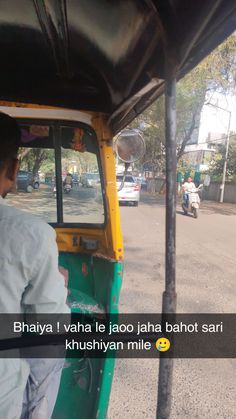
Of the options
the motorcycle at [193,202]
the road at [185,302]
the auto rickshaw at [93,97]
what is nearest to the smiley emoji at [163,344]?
the auto rickshaw at [93,97]

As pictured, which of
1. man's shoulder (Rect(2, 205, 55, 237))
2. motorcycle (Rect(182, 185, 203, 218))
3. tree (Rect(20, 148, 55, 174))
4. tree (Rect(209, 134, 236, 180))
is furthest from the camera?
tree (Rect(209, 134, 236, 180))

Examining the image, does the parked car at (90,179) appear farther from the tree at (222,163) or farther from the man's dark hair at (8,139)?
the tree at (222,163)

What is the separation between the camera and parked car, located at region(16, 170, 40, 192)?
258 centimetres

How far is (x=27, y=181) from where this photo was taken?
2.68 m

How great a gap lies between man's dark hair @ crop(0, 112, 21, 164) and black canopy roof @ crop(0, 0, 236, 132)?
530 millimetres

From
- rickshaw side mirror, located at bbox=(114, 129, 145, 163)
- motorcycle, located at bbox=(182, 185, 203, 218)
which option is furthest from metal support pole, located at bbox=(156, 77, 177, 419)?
motorcycle, located at bbox=(182, 185, 203, 218)

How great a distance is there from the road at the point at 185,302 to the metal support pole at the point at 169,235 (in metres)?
1.48

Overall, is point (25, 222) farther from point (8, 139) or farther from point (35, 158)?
point (35, 158)

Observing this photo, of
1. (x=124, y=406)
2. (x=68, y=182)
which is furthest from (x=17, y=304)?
(x=124, y=406)

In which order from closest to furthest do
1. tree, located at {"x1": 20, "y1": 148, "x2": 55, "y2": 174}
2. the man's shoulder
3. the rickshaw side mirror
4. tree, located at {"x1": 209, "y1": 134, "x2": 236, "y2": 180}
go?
the man's shoulder, the rickshaw side mirror, tree, located at {"x1": 20, "y1": 148, "x2": 55, "y2": 174}, tree, located at {"x1": 209, "y1": 134, "x2": 236, "y2": 180}

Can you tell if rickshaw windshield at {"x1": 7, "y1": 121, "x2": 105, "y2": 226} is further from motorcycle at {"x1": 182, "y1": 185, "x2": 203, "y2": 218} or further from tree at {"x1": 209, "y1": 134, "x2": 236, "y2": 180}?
tree at {"x1": 209, "y1": 134, "x2": 236, "y2": 180}

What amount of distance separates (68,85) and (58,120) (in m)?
0.27

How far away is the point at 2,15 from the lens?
59.1 inches

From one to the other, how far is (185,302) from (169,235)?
11.8 ft
